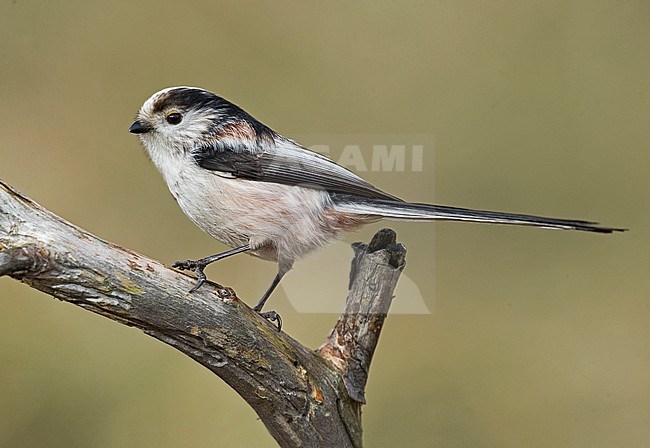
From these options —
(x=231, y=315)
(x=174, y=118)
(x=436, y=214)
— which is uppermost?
(x=174, y=118)

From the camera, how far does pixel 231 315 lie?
3.39 ft

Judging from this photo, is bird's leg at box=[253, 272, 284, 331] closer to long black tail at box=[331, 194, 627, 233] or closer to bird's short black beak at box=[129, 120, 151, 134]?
long black tail at box=[331, 194, 627, 233]

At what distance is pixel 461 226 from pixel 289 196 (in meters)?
0.60

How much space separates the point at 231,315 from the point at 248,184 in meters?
0.19

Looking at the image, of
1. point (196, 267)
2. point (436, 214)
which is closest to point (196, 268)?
point (196, 267)

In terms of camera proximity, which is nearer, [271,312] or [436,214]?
[436,214]

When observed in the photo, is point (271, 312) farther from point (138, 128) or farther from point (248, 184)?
point (138, 128)

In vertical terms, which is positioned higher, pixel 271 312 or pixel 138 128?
pixel 138 128

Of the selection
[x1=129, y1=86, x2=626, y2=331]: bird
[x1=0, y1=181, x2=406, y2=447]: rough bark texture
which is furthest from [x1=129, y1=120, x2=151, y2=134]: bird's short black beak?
[x1=0, y1=181, x2=406, y2=447]: rough bark texture

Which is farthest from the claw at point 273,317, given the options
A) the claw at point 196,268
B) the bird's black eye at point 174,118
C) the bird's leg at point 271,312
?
the bird's black eye at point 174,118

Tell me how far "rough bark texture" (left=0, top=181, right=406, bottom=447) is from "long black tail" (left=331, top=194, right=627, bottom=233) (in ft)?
0.54

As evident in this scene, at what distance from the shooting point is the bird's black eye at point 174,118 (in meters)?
1.08

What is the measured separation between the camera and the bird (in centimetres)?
108

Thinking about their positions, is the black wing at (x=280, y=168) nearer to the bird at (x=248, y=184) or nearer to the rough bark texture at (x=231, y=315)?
the bird at (x=248, y=184)
